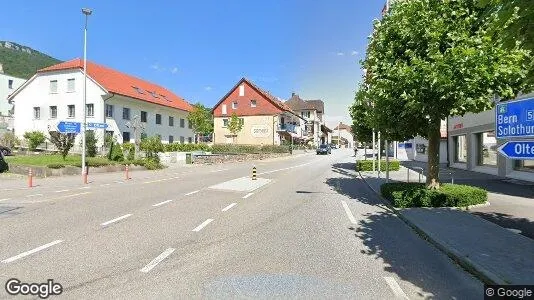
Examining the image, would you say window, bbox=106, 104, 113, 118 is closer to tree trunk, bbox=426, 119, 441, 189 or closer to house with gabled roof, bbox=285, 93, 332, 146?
tree trunk, bbox=426, 119, 441, 189

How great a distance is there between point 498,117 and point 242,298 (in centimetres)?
419

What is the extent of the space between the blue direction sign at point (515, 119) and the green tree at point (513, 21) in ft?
2.32

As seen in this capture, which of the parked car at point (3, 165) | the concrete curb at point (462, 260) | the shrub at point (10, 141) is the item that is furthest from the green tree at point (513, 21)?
the shrub at point (10, 141)

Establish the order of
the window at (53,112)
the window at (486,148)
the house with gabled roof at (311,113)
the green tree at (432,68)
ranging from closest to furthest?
the green tree at (432,68) → the window at (486,148) → the window at (53,112) → the house with gabled roof at (311,113)

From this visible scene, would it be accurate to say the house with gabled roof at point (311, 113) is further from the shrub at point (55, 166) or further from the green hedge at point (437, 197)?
the green hedge at point (437, 197)

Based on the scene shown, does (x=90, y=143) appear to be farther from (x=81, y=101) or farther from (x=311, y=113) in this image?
(x=311, y=113)

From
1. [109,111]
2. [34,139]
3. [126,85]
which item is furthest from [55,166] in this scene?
[126,85]

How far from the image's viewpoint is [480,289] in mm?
5418

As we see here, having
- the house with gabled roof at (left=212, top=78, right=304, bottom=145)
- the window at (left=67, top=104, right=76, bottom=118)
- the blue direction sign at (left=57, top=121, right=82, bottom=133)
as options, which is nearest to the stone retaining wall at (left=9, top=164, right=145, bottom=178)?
the blue direction sign at (left=57, top=121, right=82, bottom=133)

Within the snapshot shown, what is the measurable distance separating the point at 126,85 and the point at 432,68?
42.8 m

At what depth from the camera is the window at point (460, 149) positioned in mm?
29828

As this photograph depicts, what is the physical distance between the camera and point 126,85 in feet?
153

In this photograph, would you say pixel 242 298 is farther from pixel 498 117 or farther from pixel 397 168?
pixel 397 168

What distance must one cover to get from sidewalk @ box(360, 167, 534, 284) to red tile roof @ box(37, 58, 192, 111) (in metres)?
38.0
